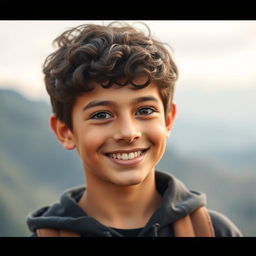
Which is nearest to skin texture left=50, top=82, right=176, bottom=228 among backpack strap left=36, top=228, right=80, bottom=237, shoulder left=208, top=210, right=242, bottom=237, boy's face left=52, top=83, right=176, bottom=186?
boy's face left=52, top=83, right=176, bottom=186

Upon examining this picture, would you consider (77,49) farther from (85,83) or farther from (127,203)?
(127,203)

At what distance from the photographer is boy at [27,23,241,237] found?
234cm

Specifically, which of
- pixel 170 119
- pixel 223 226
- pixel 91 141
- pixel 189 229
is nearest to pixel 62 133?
pixel 91 141

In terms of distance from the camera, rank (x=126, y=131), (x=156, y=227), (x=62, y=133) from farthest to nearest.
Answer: (x=62, y=133) < (x=156, y=227) < (x=126, y=131)

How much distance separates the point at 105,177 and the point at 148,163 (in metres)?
0.19

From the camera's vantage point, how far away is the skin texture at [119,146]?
7.64ft

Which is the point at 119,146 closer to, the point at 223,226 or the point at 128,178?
the point at 128,178

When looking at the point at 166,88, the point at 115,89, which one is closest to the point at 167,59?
the point at 166,88

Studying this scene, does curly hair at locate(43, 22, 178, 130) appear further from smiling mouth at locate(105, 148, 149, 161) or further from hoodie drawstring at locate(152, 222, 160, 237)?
hoodie drawstring at locate(152, 222, 160, 237)

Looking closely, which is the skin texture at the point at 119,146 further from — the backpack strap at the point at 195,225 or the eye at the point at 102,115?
the backpack strap at the point at 195,225

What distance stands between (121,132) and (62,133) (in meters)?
0.37

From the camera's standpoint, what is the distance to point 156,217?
2445 mm

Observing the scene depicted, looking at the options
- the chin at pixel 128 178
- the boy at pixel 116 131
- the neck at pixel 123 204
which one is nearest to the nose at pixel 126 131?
the boy at pixel 116 131

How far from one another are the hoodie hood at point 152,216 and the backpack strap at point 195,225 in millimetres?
25
